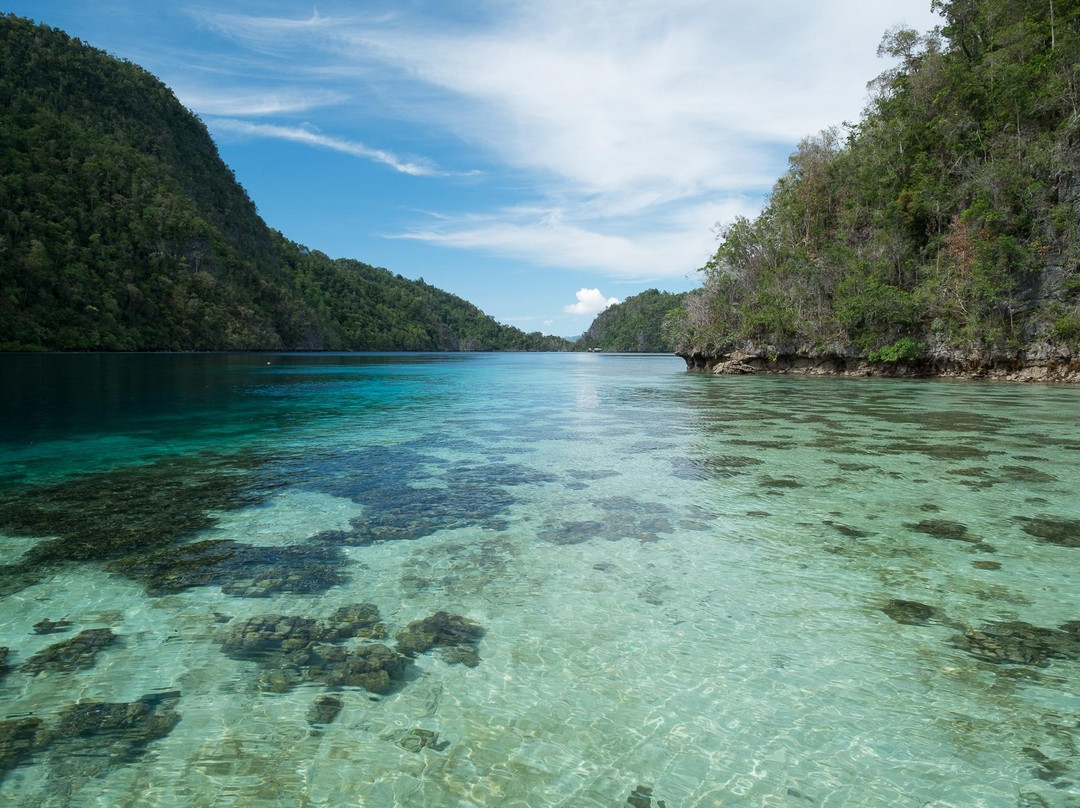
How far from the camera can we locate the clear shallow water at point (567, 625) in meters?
3.18

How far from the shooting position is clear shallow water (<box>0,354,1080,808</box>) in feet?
10.4

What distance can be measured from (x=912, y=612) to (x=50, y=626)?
7792 mm

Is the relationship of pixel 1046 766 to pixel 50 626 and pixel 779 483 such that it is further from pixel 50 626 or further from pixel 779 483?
pixel 50 626

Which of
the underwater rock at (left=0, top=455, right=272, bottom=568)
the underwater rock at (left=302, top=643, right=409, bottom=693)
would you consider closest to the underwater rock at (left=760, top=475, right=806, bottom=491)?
the underwater rock at (left=302, top=643, right=409, bottom=693)

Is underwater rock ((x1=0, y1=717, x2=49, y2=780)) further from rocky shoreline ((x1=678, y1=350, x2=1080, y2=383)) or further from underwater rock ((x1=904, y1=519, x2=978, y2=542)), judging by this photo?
rocky shoreline ((x1=678, y1=350, x2=1080, y2=383))

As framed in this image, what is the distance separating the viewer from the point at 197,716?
364 centimetres

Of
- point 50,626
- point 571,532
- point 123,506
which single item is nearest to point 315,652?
point 50,626

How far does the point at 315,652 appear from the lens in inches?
174

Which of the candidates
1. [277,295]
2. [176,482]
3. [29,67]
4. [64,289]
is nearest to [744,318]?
[176,482]

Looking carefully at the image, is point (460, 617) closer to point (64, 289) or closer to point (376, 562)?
point (376, 562)

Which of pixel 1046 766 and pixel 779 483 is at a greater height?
pixel 779 483

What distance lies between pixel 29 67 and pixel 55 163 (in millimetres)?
41905

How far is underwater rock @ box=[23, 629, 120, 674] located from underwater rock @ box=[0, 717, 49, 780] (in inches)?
27.5

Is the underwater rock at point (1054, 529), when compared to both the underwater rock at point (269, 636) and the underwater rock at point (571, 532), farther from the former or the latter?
the underwater rock at point (269, 636)
